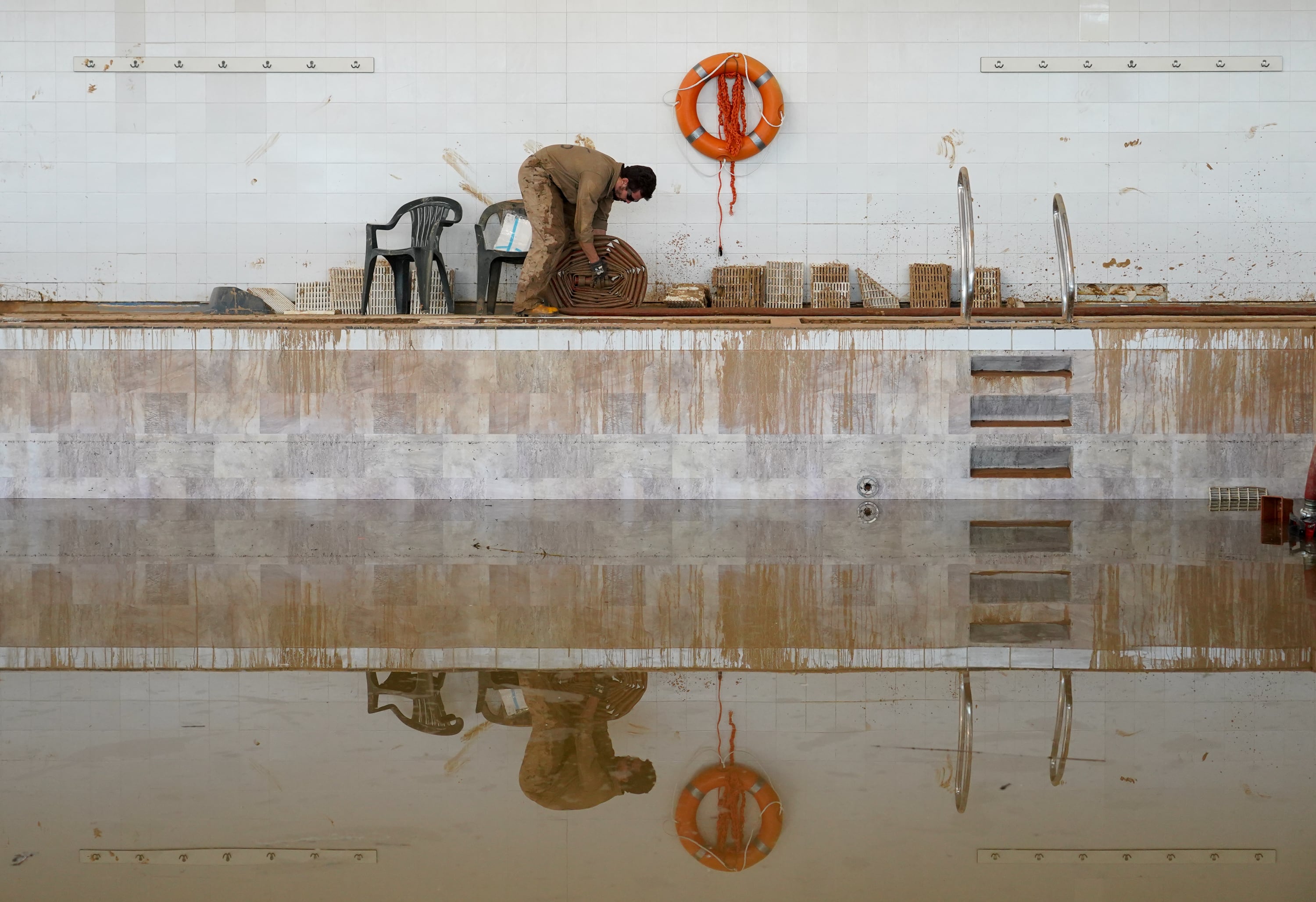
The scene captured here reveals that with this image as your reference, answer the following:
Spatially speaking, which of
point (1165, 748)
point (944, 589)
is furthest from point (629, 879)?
point (944, 589)

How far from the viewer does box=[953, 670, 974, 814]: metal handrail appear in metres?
1.51

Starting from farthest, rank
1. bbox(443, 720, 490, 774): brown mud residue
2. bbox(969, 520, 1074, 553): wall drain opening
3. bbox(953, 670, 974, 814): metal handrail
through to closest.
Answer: bbox(969, 520, 1074, 553): wall drain opening, bbox(443, 720, 490, 774): brown mud residue, bbox(953, 670, 974, 814): metal handrail

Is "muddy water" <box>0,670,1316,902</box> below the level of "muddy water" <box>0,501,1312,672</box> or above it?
below

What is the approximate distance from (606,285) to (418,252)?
1.37 metres

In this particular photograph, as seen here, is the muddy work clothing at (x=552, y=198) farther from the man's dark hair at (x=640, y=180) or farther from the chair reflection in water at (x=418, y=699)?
the chair reflection in water at (x=418, y=699)

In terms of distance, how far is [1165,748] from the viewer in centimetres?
170

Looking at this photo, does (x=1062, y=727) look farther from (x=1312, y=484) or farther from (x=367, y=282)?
(x=367, y=282)

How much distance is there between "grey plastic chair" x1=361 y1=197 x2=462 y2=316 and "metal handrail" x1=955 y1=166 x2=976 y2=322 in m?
3.18

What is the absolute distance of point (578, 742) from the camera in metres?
1.72

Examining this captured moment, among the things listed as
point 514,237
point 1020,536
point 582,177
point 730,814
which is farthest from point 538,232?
point 730,814

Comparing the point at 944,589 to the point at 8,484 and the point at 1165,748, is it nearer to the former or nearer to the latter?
the point at 1165,748

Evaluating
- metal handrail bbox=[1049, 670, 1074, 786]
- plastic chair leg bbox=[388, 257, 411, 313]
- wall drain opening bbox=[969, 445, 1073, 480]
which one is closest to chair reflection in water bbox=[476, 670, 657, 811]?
metal handrail bbox=[1049, 670, 1074, 786]

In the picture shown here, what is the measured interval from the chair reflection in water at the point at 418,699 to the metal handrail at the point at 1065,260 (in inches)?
144

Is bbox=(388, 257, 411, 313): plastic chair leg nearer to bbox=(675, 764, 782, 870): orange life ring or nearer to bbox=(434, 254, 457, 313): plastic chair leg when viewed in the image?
bbox=(434, 254, 457, 313): plastic chair leg
